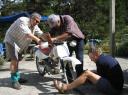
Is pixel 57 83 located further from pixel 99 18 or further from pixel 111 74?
pixel 99 18

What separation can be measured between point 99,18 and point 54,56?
22.1 meters

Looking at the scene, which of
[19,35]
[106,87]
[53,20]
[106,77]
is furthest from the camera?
[19,35]

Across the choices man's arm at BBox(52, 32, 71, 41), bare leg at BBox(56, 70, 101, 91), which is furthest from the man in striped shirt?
bare leg at BBox(56, 70, 101, 91)

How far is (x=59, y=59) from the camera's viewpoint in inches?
374

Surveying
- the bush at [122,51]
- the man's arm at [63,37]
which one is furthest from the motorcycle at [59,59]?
the bush at [122,51]

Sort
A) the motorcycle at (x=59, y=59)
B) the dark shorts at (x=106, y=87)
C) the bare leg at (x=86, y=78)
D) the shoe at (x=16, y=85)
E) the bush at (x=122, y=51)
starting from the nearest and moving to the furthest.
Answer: the dark shorts at (x=106, y=87) < the bare leg at (x=86, y=78) < the motorcycle at (x=59, y=59) < the shoe at (x=16, y=85) < the bush at (x=122, y=51)

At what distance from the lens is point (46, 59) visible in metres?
10.1

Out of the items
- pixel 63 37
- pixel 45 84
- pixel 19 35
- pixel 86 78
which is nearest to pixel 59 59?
pixel 63 37

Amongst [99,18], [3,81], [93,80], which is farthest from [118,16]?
[93,80]

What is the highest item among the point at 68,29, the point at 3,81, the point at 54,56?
the point at 68,29

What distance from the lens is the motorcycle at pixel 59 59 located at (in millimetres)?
9250

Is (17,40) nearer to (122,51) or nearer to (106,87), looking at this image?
(106,87)

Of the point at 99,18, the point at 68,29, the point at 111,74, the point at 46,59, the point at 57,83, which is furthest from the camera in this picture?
the point at 99,18

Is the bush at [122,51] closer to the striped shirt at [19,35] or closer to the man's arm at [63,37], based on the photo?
the man's arm at [63,37]
